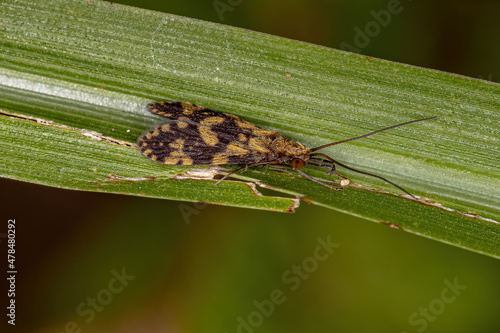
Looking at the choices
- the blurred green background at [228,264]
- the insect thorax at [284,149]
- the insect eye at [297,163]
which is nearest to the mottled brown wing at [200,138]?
the insect thorax at [284,149]

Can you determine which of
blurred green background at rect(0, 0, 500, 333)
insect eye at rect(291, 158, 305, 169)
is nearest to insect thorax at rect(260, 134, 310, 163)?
insect eye at rect(291, 158, 305, 169)

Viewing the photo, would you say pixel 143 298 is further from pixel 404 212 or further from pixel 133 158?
pixel 404 212

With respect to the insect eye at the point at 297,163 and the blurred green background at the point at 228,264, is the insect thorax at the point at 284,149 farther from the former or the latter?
the blurred green background at the point at 228,264

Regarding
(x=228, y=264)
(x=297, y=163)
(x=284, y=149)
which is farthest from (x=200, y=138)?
(x=228, y=264)

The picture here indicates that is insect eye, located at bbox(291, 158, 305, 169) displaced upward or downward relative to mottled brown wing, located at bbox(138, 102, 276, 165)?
downward

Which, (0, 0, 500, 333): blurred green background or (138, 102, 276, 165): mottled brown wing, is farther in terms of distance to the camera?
(0, 0, 500, 333): blurred green background

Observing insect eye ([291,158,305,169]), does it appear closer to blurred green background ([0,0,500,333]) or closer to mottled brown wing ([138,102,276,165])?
mottled brown wing ([138,102,276,165])

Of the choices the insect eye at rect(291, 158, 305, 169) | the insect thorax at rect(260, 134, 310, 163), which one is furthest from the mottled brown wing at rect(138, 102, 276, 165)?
the insect eye at rect(291, 158, 305, 169)
